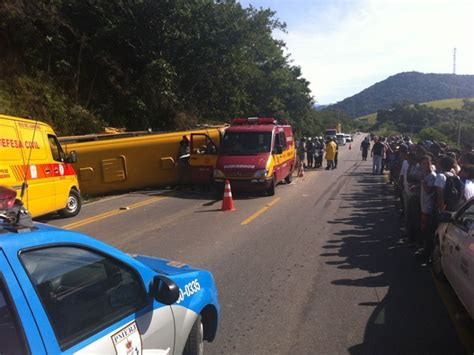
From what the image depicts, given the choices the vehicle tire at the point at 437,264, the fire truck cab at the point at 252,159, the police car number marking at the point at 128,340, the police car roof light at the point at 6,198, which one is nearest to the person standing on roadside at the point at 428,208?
the vehicle tire at the point at 437,264

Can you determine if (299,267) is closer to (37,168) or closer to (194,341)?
(194,341)

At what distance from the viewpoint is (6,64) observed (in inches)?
854

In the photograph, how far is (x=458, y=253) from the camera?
4.93 metres

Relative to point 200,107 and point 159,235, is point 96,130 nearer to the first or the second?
point 200,107

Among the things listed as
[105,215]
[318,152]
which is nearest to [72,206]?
[105,215]

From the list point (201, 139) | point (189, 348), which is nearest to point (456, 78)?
point (201, 139)

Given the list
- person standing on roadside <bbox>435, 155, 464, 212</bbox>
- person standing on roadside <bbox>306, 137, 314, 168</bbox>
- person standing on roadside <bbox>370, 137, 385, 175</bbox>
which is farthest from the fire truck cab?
person standing on roadside <bbox>306, 137, 314, 168</bbox>

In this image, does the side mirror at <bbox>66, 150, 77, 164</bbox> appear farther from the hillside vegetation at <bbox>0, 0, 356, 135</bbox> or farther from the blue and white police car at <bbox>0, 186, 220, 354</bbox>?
the hillside vegetation at <bbox>0, 0, 356, 135</bbox>

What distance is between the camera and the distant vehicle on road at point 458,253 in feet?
Result: 14.4

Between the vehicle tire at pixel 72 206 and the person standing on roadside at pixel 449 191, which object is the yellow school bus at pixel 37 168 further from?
the person standing on roadside at pixel 449 191

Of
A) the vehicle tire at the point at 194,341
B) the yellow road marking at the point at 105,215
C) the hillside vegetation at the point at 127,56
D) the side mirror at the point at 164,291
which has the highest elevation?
the hillside vegetation at the point at 127,56

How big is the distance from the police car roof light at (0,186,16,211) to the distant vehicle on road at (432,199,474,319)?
3839mm

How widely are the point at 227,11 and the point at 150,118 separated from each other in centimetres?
747

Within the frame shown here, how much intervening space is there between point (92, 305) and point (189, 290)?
0.92m
